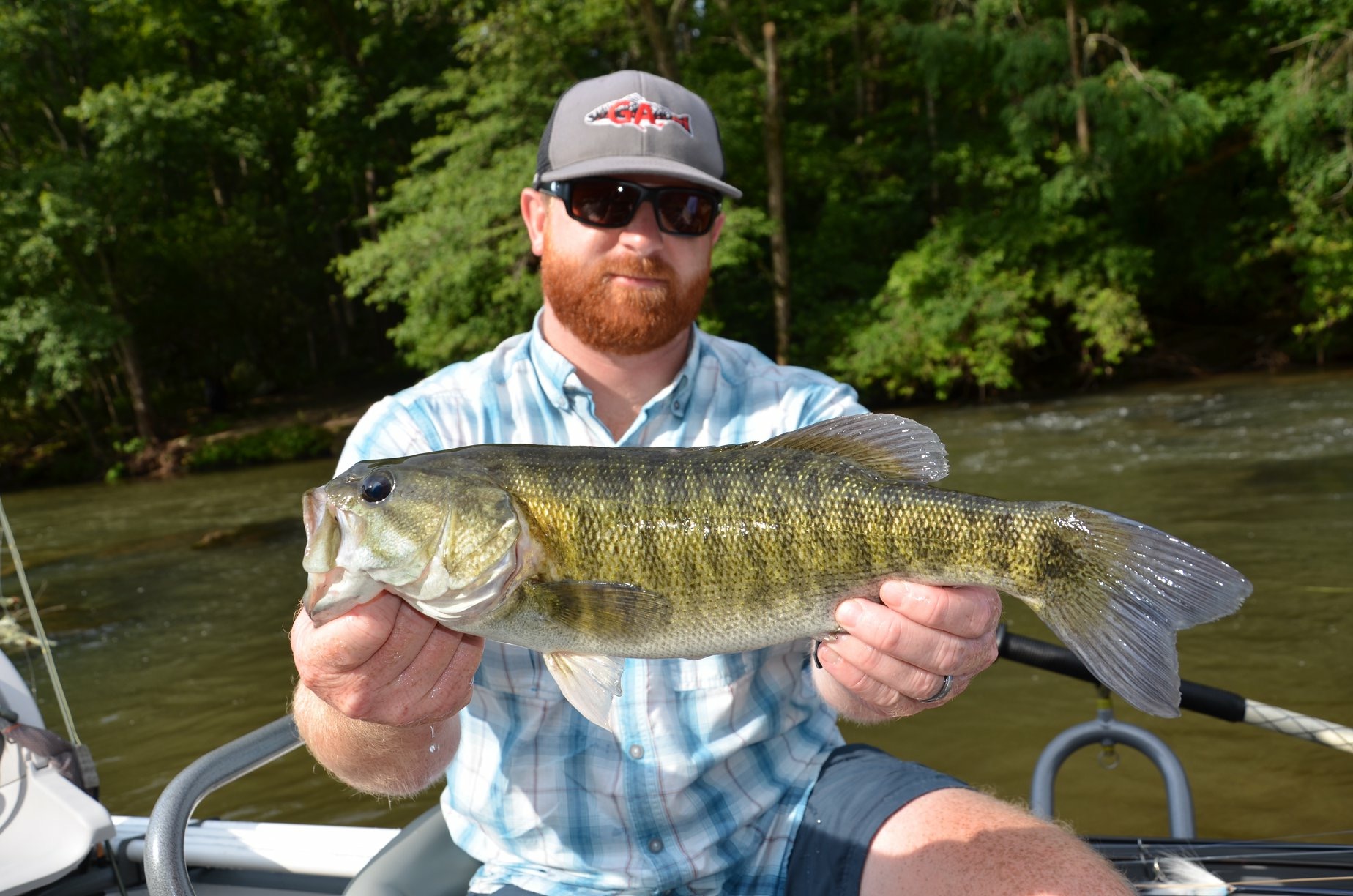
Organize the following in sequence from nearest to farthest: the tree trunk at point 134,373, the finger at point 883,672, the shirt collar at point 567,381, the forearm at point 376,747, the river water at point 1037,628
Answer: the finger at point 883,672 → the forearm at point 376,747 → the shirt collar at point 567,381 → the river water at point 1037,628 → the tree trunk at point 134,373

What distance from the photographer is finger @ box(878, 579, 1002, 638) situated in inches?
77.9

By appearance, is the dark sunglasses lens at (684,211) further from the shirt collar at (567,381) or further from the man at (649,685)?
the shirt collar at (567,381)

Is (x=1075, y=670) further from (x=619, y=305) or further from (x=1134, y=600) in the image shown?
(x=619, y=305)

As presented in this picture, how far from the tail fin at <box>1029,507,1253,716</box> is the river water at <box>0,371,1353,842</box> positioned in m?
1.03

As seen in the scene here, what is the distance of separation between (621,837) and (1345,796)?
4.33 meters

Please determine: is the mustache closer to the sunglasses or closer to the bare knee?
the sunglasses

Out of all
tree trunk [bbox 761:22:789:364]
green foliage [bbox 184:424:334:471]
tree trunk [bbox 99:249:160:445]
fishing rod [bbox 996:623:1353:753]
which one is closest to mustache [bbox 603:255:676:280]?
fishing rod [bbox 996:623:1353:753]

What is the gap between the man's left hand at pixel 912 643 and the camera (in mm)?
1984

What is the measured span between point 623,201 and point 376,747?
1641mm

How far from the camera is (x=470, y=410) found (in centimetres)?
278

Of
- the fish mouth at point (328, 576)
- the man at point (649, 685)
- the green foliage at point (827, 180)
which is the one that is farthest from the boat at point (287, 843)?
the green foliage at point (827, 180)

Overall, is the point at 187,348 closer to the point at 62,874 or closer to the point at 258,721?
the point at 258,721

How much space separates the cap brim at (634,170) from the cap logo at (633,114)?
4.4 inches

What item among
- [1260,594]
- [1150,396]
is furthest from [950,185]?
[1260,594]
